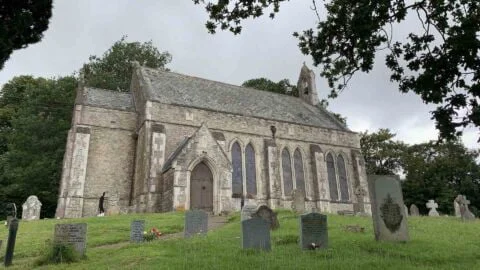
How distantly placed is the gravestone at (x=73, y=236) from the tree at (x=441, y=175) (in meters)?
36.3

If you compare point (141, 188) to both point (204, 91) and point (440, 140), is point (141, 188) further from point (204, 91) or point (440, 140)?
point (440, 140)

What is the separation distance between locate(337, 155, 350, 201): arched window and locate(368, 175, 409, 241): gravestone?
18988mm

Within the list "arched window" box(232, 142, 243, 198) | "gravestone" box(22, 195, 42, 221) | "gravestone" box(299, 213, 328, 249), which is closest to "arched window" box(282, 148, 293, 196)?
"arched window" box(232, 142, 243, 198)

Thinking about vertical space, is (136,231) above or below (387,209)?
below

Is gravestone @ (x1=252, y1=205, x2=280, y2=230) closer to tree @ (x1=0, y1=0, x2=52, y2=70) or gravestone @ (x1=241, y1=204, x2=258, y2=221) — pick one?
gravestone @ (x1=241, y1=204, x2=258, y2=221)

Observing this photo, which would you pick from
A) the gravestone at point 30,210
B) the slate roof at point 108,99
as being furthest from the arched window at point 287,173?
the gravestone at point 30,210

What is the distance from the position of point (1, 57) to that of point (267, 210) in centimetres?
868

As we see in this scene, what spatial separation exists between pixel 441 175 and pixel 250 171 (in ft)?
81.5

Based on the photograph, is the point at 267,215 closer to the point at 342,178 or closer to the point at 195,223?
the point at 195,223

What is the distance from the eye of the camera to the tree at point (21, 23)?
7285 mm

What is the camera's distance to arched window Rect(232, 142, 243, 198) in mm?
25094

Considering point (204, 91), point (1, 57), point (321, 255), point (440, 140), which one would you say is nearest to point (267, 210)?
point (321, 255)

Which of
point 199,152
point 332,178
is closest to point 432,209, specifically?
point 332,178

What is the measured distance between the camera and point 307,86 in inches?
1465
